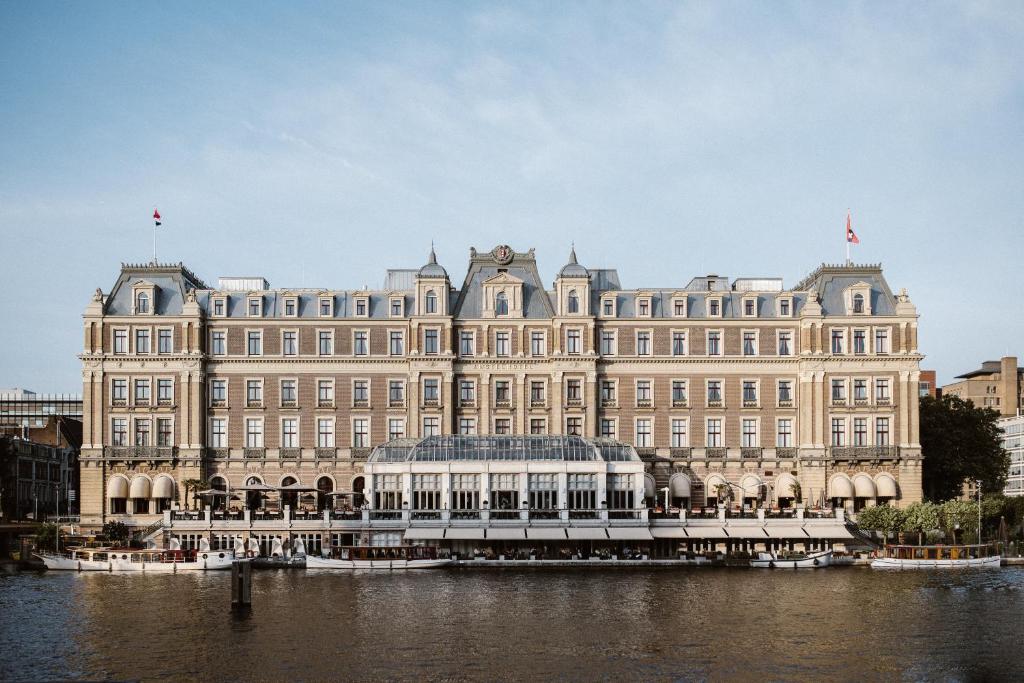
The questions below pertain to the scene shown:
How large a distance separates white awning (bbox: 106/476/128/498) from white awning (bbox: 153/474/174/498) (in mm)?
2800

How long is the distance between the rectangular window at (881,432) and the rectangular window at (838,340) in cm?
719

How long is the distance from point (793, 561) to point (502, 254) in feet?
129

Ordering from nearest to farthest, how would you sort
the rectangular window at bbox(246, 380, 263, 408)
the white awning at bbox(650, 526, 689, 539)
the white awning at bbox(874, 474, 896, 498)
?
1. the white awning at bbox(650, 526, 689, 539)
2. the white awning at bbox(874, 474, 896, 498)
3. the rectangular window at bbox(246, 380, 263, 408)

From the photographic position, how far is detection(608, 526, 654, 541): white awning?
3516 inches

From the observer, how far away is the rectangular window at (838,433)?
104m

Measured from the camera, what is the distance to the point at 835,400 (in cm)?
10425

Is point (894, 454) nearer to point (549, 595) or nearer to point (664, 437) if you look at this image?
point (664, 437)

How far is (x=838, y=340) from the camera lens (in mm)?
105000

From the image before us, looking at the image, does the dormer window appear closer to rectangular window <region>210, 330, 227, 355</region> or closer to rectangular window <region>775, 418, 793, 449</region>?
rectangular window <region>775, 418, 793, 449</region>

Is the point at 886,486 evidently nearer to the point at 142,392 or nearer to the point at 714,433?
the point at 714,433

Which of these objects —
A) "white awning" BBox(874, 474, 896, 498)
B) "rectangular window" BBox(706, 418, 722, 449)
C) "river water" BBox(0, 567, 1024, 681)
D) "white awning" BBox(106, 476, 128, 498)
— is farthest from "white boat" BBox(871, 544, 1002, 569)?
"white awning" BBox(106, 476, 128, 498)

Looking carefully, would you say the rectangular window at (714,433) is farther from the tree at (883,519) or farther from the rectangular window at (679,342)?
the tree at (883,519)

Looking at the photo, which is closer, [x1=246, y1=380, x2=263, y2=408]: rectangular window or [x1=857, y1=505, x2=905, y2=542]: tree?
[x1=857, y1=505, x2=905, y2=542]: tree

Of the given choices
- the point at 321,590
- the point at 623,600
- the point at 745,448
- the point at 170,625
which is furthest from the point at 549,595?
the point at 745,448
